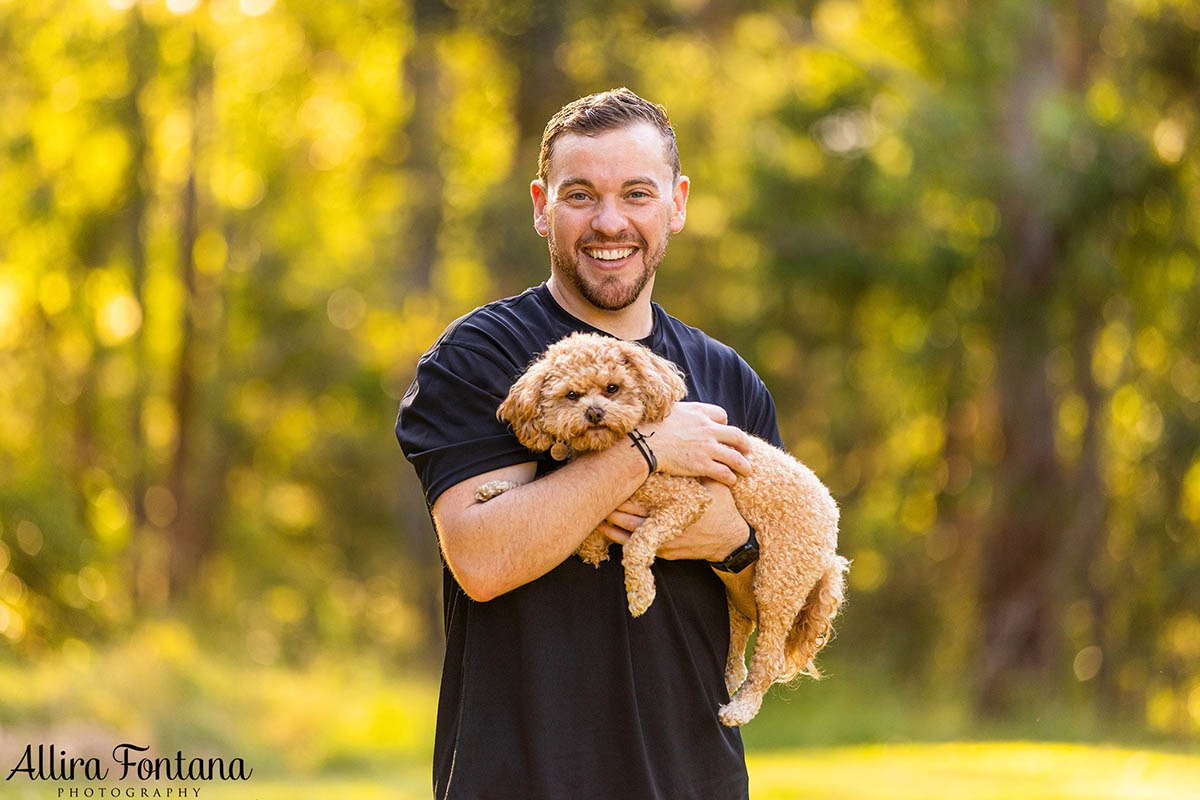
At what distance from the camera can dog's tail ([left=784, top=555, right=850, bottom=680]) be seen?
355 centimetres

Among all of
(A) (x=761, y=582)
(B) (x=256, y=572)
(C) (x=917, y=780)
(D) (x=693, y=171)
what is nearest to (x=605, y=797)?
(A) (x=761, y=582)

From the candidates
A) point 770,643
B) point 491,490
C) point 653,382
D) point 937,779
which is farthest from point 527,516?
point 937,779

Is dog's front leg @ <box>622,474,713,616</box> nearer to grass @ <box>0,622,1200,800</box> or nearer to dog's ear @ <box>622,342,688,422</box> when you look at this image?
dog's ear @ <box>622,342,688,422</box>

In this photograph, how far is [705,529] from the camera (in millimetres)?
3088

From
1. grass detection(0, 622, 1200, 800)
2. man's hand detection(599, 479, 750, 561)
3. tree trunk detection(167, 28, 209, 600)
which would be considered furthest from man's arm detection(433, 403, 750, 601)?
→ tree trunk detection(167, 28, 209, 600)

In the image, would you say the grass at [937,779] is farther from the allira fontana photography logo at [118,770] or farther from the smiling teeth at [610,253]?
the smiling teeth at [610,253]

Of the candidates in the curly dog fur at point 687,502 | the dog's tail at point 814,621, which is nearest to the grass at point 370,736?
the dog's tail at point 814,621

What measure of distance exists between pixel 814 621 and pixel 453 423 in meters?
1.23

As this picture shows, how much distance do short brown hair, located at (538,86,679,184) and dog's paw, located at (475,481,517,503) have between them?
2.59ft

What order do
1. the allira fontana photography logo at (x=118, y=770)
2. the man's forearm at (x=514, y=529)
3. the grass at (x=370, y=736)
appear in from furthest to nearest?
the grass at (x=370, y=736) < the allira fontana photography logo at (x=118, y=770) < the man's forearm at (x=514, y=529)

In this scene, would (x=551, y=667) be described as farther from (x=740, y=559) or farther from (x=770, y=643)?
(x=770, y=643)

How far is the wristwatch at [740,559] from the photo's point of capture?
316 centimetres

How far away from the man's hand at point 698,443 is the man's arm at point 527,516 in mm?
48

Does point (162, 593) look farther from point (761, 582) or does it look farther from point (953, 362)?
point (761, 582)
